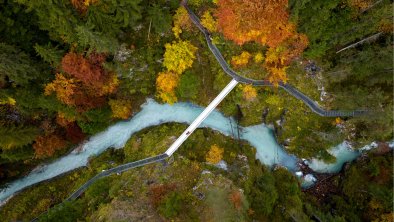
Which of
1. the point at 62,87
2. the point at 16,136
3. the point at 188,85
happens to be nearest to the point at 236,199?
the point at 188,85

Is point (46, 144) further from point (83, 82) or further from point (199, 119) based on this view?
point (199, 119)

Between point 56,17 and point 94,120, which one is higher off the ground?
point 56,17

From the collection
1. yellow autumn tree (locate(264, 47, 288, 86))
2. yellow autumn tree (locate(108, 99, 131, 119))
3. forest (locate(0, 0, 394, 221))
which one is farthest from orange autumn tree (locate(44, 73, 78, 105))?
yellow autumn tree (locate(264, 47, 288, 86))

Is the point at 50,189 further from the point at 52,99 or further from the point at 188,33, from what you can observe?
the point at 188,33

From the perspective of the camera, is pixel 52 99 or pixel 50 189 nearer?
pixel 52 99

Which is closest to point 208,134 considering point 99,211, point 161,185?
point 161,185

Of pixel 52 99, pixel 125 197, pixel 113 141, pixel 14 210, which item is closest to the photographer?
pixel 52 99

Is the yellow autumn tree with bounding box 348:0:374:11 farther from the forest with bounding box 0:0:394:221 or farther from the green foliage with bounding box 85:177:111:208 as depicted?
the green foliage with bounding box 85:177:111:208
